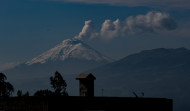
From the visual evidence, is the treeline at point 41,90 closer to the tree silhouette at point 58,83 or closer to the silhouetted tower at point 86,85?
the tree silhouette at point 58,83

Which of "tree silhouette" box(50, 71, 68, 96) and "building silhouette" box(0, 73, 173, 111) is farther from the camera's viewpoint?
"tree silhouette" box(50, 71, 68, 96)

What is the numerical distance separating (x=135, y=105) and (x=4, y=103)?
39.9 ft

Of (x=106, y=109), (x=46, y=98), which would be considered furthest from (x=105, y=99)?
(x=46, y=98)

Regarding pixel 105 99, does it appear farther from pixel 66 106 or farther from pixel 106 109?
pixel 66 106

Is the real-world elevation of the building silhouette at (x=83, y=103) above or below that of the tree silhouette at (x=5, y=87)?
below

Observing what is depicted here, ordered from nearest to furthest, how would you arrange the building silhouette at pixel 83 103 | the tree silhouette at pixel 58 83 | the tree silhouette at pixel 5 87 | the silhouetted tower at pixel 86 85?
the building silhouette at pixel 83 103 < the silhouetted tower at pixel 86 85 < the tree silhouette at pixel 5 87 < the tree silhouette at pixel 58 83

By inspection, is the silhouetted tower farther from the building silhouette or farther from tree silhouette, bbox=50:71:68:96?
tree silhouette, bbox=50:71:68:96

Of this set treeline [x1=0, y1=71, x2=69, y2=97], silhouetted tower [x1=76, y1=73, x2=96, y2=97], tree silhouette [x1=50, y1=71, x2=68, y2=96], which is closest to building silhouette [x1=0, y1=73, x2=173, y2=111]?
silhouetted tower [x1=76, y1=73, x2=96, y2=97]

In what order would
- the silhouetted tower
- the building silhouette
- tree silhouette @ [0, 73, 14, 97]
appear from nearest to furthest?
the building silhouette < the silhouetted tower < tree silhouette @ [0, 73, 14, 97]

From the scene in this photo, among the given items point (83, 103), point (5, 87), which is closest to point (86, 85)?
point (83, 103)

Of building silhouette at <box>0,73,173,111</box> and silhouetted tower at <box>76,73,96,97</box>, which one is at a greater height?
silhouetted tower at <box>76,73,96,97</box>

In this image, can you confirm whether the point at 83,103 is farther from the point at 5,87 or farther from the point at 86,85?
the point at 5,87

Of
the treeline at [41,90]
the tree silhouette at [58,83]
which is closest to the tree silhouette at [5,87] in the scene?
the treeline at [41,90]

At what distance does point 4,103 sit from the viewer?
39.0 m
